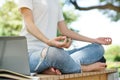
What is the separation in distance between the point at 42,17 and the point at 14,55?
1.26ft

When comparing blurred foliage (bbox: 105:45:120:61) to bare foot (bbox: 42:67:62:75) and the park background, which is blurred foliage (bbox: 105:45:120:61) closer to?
the park background

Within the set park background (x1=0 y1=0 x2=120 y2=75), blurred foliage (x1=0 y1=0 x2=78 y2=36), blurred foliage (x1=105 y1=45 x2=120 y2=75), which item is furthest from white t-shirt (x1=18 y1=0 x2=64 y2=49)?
blurred foliage (x1=0 y1=0 x2=78 y2=36)

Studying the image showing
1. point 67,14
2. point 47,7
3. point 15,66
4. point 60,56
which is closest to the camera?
point 15,66

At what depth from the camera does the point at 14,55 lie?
1.00 m

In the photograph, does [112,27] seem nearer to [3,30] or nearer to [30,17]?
[3,30]

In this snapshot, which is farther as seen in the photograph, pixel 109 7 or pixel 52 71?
pixel 109 7

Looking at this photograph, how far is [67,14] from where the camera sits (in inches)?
202

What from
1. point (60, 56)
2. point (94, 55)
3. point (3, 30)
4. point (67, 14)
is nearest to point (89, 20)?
point (67, 14)

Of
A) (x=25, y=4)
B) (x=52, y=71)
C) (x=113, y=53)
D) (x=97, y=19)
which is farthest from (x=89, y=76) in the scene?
(x=97, y=19)

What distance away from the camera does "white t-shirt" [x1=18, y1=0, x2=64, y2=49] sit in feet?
4.31

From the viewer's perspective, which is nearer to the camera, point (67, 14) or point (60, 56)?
point (60, 56)

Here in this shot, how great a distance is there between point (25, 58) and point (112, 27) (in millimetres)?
3710

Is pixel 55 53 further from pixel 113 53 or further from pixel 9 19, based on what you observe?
pixel 9 19

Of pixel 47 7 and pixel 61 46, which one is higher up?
pixel 47 7
